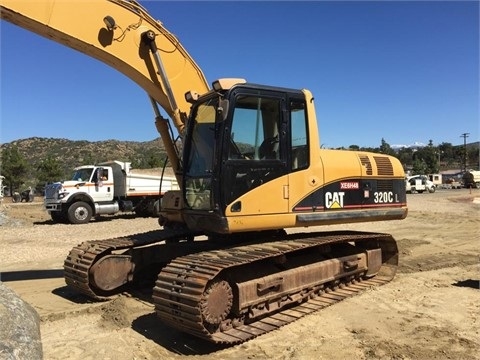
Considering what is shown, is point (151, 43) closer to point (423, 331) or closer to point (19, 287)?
point (19, 287)

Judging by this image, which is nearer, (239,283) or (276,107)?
(239,283)

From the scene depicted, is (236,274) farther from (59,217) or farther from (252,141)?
(59,217)

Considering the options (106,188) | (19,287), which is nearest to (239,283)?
(19,287)

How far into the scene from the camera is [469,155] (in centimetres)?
11556

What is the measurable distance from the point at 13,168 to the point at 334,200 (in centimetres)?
5553

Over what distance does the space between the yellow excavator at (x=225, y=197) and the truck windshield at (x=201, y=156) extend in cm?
2

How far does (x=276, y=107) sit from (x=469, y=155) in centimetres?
12247

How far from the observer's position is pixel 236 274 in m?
5.97

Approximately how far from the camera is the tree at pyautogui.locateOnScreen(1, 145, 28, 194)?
54.8 meters

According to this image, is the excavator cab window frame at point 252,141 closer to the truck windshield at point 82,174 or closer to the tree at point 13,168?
the truck windshield at point 82,174

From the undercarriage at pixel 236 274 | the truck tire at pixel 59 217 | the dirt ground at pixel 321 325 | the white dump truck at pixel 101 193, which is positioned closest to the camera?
the dirt ground at pixel 321 325

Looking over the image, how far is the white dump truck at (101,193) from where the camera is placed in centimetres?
2059

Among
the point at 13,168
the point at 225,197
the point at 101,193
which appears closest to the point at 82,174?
the point at 101,193

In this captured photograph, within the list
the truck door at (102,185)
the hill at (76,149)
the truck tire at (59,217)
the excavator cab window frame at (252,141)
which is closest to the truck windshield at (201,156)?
the excavator cab window frame at (252,141)
